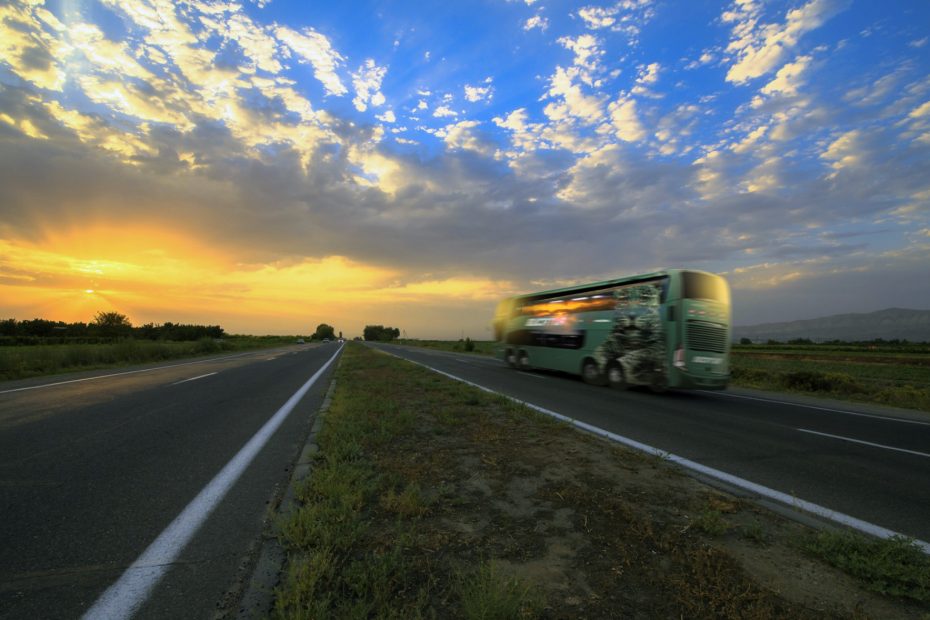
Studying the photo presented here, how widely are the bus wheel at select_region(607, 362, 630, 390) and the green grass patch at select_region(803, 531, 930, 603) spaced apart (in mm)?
11087

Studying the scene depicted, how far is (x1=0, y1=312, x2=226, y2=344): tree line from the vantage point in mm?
50897

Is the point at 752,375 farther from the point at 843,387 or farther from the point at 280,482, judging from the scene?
the point at 280,482

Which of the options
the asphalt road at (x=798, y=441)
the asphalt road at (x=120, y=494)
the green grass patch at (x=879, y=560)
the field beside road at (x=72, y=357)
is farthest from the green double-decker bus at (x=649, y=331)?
the field beside road at (x=72, y=357)

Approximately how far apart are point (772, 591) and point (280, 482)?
4.16 meters

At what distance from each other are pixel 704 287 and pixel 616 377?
397cm

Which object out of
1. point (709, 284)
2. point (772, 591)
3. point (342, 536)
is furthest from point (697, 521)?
point (709, 284)

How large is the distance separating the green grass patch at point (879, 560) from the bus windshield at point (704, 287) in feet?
32.8

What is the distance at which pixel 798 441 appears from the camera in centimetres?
708

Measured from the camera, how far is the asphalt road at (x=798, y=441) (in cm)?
444

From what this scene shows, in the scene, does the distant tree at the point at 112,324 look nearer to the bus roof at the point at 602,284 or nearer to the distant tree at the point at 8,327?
the distant tree at the point at 8,327

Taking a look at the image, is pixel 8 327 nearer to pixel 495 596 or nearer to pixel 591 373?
pixel 591 373

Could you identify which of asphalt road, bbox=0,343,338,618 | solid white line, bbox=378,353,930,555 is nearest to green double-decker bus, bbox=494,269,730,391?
solid white line, bbox=378,353,930,555

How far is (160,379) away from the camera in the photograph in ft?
44.9

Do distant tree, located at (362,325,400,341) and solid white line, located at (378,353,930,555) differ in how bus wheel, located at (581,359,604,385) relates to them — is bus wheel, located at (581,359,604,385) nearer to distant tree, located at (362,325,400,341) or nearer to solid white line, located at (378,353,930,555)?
solid white line, located at (378,353,930,555)
